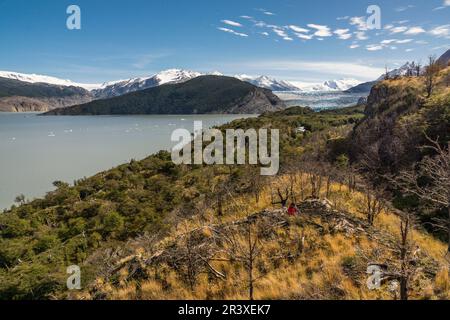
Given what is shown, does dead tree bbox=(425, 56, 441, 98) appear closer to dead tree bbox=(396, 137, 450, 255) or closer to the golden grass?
dead tree bbox=(396, 137, 450, 255)

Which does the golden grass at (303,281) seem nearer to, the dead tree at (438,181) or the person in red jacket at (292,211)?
the person in red jacket at (292,211)

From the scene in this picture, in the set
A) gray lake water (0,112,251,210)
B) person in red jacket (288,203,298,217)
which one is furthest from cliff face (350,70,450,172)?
gray lake water (0,112,251,210)

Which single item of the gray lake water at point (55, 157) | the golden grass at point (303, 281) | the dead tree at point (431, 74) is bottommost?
the gray lake water at point (55, 157)

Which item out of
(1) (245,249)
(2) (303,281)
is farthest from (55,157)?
(2) (303,281)

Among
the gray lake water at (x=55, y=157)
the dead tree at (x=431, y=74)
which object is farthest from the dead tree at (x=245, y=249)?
the gray lake water at (x=55, y=157)

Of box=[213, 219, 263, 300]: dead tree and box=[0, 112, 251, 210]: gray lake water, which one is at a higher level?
box=[213, 219, 263, 300]: dead tree

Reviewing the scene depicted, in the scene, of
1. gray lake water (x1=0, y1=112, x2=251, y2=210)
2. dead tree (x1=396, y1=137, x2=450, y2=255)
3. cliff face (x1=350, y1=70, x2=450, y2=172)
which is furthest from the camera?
gray lake water (x1=0, y1=112, x2=251, y2=210)

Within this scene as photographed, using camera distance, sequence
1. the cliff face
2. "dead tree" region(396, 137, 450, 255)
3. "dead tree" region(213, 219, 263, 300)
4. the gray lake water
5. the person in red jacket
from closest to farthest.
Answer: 1. "dead tree" region(213, 219, 263, 300)
2. the person in red jacket
3. "dead tree" region(396, 137, 450, 255)
4. the cliff face
5. the gray lake water

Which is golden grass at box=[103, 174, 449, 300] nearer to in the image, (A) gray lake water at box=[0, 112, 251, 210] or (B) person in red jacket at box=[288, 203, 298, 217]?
(B) person in red jacket at box=[288, 203, 298, 217]

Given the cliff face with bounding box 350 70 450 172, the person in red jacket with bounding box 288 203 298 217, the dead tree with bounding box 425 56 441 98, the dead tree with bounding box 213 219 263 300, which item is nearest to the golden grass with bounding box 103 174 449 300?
the dead tree with bounding box 213 219 263 300

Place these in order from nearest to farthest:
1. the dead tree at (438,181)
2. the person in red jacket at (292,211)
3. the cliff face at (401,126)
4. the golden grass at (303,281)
Result: the golden grass at (303,281)
the person in red jacket at (292,211)
the dead tree at (438,181)
the cliff face at (401,126)

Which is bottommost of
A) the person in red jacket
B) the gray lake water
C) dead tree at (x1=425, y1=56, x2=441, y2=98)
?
the gray lake water

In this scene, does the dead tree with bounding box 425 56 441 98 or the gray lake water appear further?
the gray lake water
